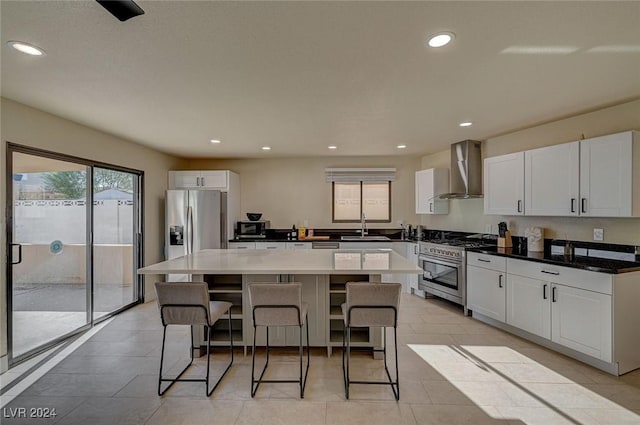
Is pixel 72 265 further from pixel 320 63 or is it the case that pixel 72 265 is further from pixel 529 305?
pixel 529 305

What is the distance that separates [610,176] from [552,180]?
1.69 ft

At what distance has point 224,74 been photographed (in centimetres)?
225

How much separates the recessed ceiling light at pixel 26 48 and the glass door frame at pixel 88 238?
1286mm

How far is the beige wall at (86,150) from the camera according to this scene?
8.77 ft

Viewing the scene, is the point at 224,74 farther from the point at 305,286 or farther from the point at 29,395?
the point at 29,395

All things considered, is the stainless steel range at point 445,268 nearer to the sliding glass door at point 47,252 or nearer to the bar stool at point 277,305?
the bar stool at point 277,305

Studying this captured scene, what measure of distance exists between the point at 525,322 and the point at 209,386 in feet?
10.3

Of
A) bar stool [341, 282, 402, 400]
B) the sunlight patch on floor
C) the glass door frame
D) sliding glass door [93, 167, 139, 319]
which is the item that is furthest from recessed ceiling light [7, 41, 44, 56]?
the sunlight patch on floor

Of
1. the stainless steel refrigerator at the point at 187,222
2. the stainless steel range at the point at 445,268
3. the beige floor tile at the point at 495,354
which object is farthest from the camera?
the stainless steel refrigerator at the point at 187,222

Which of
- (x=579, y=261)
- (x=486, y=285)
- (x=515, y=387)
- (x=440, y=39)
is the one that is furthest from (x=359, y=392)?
(x=440, y=39)

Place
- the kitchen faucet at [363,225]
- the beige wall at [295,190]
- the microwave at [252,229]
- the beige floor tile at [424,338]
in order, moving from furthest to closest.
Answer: the beige wall at [295,190]
the kitchen faucet at [363,225]
the microwave at [252,229]
the beige floor tile at [424,338]

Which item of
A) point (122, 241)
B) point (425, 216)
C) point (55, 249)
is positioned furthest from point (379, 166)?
point (55, 249)

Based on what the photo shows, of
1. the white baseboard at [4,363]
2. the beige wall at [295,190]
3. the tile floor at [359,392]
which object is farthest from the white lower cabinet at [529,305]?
the white baseboard at [4,363]

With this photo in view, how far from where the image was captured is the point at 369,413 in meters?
2.10
